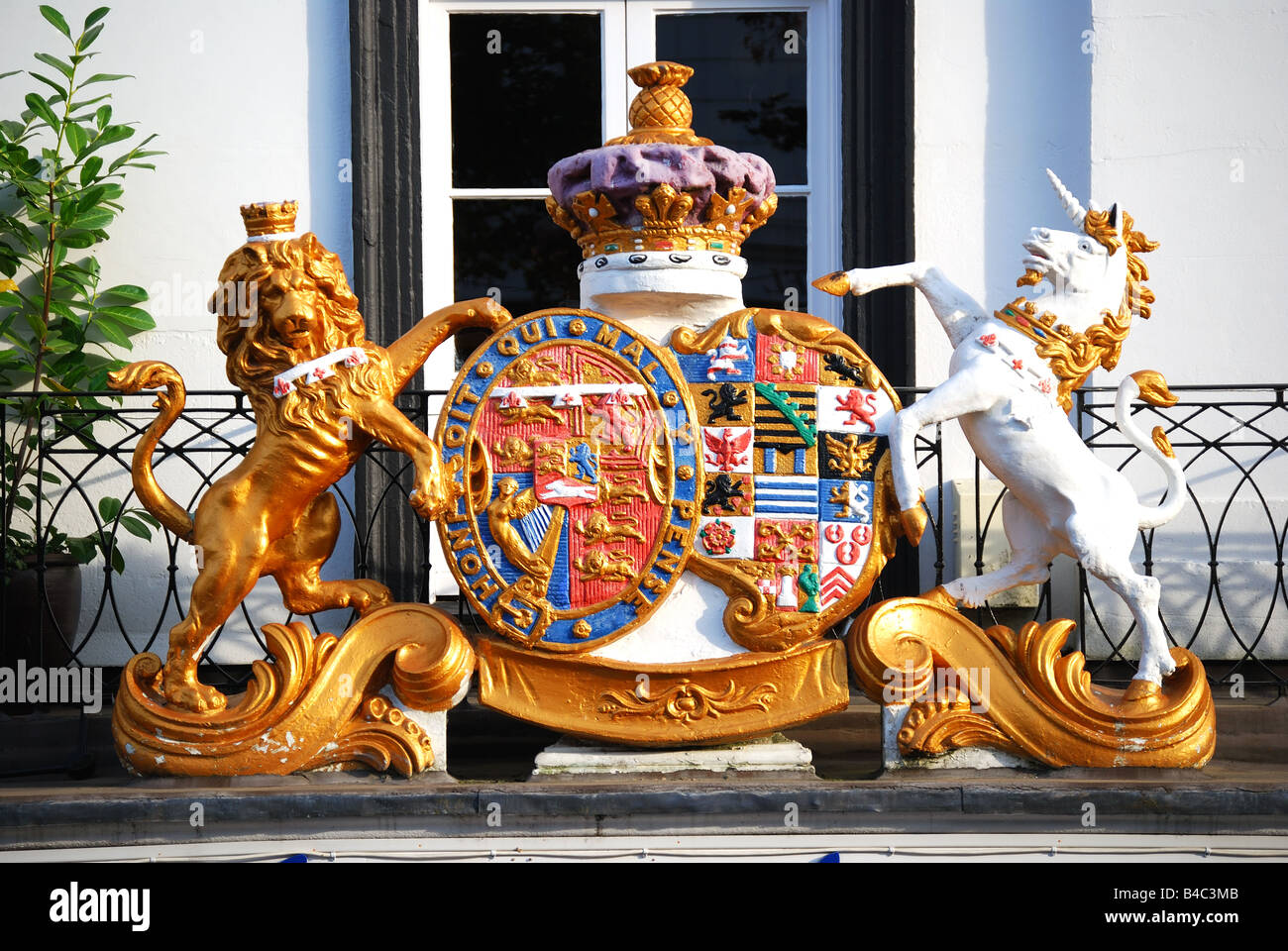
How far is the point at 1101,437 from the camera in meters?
6.18

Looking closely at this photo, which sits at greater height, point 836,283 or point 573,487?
point 836,283

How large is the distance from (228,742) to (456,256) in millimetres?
3041

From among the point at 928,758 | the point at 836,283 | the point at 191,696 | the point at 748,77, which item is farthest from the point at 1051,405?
the point at 748,77

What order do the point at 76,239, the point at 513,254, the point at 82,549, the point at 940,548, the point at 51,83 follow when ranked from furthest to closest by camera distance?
the point at 513,254 < the point at 76,239 < the point at 51,83 < the point at 82,549 < the point at 940,548

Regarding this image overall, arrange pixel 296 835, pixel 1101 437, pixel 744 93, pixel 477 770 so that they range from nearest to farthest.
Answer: pixel 296 835 → pixel 477 770 → pixel 1101 437 → pixel 744 93

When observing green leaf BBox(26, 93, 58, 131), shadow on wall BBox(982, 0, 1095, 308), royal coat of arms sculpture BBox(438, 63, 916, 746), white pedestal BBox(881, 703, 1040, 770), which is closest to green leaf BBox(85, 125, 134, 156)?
green leaf BBox(26, 93, 58, 131)

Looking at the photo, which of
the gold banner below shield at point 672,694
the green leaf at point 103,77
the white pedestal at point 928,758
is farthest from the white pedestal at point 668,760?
the green leaf at point 103,77

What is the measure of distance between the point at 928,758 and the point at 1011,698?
0.29m

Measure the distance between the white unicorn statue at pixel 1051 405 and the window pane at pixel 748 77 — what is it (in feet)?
7.67

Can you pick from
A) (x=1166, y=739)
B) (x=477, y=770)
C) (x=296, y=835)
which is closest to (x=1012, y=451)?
(x=1166, y=739)

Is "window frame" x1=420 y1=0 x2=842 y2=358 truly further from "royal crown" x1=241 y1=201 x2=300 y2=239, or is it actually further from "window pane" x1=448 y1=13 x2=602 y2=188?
"royal crown" x1=241 y1=201 x2=300 y2=239

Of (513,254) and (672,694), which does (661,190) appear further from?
(513,254)

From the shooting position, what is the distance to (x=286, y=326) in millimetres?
4281

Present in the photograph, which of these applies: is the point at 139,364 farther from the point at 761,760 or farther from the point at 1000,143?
the point at 1000,143
